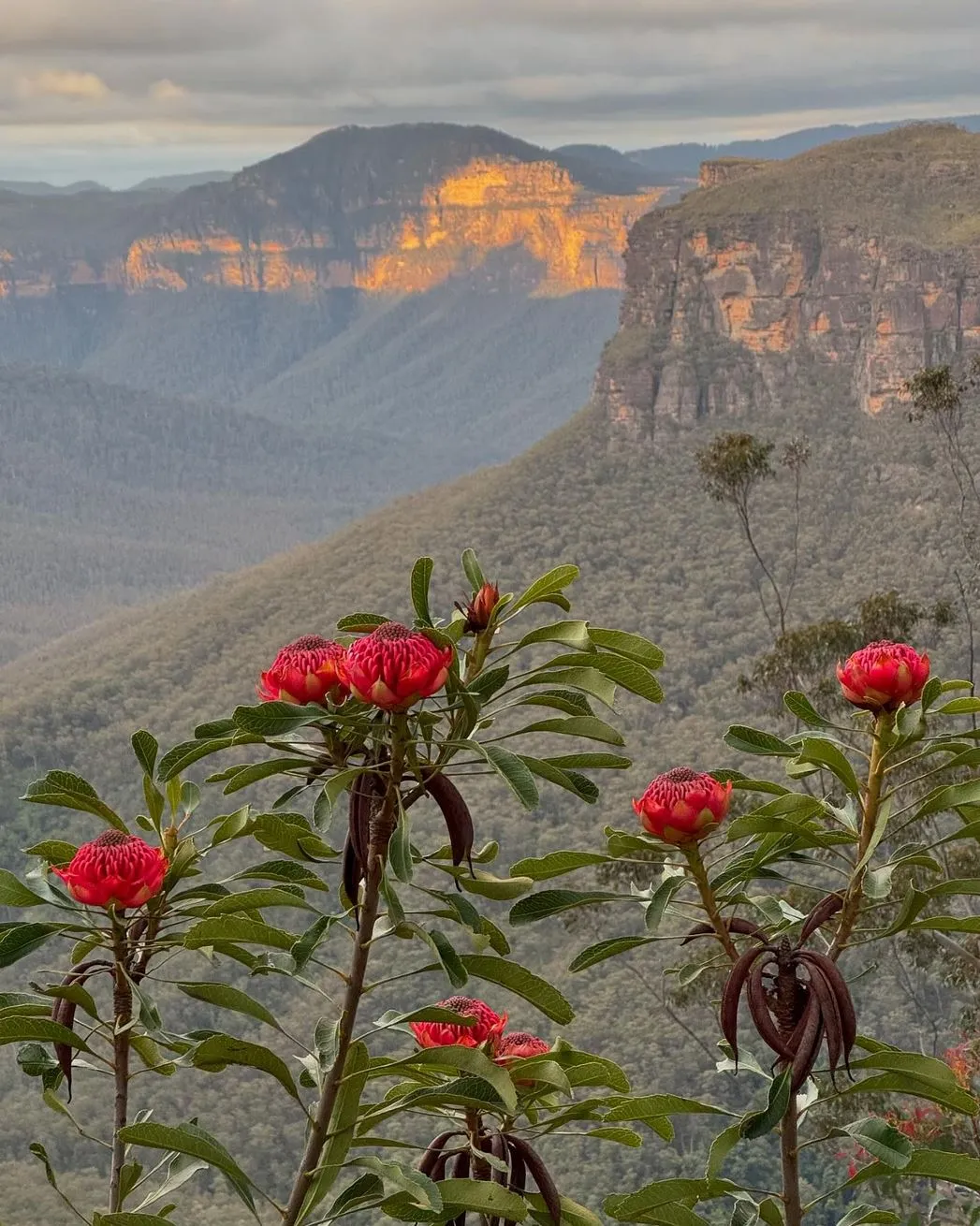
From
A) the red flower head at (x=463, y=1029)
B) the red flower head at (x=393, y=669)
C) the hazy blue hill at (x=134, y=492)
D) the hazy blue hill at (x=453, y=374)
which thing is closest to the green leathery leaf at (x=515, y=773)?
the red flower head at (x=393, y=669)

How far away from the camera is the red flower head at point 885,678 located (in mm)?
2396

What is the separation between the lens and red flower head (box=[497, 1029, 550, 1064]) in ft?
8.28

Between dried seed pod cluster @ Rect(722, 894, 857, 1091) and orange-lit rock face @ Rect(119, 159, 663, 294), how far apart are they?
151508 mm

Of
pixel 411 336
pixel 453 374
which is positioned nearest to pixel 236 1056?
pixel 453 374

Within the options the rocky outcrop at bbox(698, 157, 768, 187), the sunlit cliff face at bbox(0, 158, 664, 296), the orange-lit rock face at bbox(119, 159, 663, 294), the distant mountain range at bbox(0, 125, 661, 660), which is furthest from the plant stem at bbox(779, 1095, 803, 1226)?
the orange-lit rock face at bbox(119, 159, 663, 294)

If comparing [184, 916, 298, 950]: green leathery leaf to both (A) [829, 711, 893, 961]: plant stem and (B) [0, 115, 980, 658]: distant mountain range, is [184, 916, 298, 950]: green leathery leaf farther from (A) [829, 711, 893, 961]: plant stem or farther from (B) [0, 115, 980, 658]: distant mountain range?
(B) [0, 115, 980, 658]: distant mountain range

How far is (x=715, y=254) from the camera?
51.3 meters

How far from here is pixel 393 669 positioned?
213cm

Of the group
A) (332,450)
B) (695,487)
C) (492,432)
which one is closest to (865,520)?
(695,487)

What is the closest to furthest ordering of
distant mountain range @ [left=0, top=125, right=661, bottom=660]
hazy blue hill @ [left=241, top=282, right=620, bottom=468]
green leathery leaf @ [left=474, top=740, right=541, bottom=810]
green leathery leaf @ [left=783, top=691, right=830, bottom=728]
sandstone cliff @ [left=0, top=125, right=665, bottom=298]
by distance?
green leathery leaf @ [left=474, top=740, right=541, bottom=810] < green leathery leaf @ [left=783, top=691, right=830, bottom=728] < distant mountain range @ [left=0, top=125, right=661, bottom=660] < hazy blue hill @ [left=241, top=282, right=620, bottom=468] < sandstone cliff @ [left=0, top=125, right=665, bottom=298]

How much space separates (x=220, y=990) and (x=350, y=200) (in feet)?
632

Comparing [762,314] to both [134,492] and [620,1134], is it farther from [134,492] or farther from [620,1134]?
[134,492]

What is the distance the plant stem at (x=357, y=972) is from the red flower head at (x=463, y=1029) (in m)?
0.12

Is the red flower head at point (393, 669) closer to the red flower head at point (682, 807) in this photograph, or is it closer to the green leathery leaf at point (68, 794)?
the red flower head at point (682, 807)
